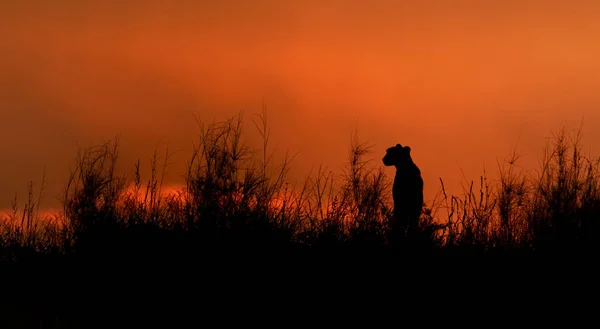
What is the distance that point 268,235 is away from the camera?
7.32 m

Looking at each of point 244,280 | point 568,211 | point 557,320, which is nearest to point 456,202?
point 568,211

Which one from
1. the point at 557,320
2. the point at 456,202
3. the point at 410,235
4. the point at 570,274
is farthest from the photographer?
the point at 456,202

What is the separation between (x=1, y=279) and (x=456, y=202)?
454cm

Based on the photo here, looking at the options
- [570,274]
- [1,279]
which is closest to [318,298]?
[570,274]

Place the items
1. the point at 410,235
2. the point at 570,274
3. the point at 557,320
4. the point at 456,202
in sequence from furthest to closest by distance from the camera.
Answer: the point at 456,202, the point at 410,235, the point at 570,274, the point at 557,320

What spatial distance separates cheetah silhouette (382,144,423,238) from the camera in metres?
8.48

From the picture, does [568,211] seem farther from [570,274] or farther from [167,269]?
[167,269]

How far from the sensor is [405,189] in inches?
383

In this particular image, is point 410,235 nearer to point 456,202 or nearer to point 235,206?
point 456,202

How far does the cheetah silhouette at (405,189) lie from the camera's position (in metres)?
8.48

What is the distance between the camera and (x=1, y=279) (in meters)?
7.91

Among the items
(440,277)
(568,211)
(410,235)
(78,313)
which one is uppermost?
(568,211)

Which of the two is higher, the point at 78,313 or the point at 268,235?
the point at 268,235

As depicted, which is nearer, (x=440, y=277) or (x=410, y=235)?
(x=440, y=277)
